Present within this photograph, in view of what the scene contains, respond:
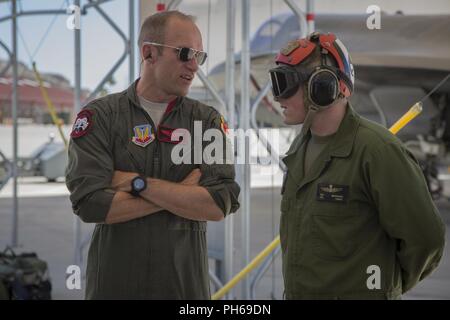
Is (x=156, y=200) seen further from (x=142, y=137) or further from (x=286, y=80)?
(x=286, y=80)

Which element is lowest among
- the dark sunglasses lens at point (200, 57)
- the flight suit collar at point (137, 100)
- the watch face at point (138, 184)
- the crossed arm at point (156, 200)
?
the crossed arm at point (156, 200)

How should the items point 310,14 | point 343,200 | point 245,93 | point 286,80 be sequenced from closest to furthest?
point 343,200 < point 286,80 < point 310,14 < point 245,93

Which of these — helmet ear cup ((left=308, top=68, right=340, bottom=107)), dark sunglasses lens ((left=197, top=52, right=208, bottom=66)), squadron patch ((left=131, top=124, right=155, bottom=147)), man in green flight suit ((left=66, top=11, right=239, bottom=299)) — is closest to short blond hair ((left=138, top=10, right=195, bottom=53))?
man in green flight suit ((left=66, top=11, right=239, bottom=299))

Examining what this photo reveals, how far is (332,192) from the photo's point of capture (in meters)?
1.59

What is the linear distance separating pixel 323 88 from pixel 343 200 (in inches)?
12.8

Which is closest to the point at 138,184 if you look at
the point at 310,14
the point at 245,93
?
the point at 245,93

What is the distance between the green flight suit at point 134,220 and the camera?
1.77m

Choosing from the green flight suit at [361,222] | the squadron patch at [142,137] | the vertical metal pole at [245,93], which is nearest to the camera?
the green flight suit at [361,222]

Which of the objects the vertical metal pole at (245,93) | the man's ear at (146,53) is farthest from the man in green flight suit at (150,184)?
the vertical metal pole at (245,93)

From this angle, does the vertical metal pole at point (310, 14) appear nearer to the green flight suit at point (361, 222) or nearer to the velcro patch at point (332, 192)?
the green flight suit at point (361, 222)

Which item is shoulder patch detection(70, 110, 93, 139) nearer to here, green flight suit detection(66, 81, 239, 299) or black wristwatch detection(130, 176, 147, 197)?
green flight suit detection(66, 81, 239, 299)

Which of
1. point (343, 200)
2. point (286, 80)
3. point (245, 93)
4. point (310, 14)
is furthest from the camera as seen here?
point (245, 93)

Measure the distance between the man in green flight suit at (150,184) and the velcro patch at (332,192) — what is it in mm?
362
